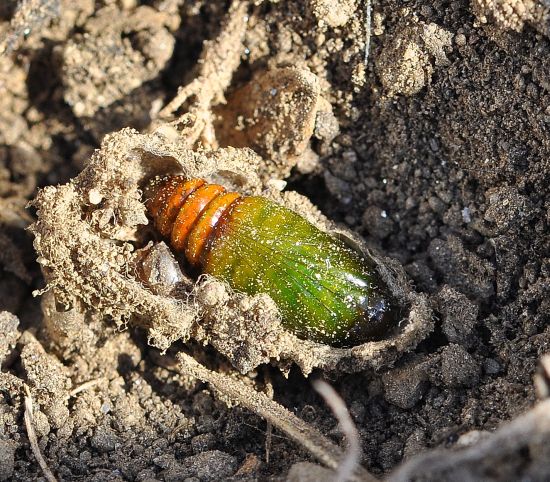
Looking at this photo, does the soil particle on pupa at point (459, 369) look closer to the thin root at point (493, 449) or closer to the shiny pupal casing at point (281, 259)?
the shiny pupal casing at point (281, 259)

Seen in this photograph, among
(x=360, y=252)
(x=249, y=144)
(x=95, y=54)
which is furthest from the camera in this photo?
(x=95, y=54)

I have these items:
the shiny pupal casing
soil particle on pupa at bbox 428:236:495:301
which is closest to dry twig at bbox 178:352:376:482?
the shiny pupal casing

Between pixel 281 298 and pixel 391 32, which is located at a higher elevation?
pixel 391 32

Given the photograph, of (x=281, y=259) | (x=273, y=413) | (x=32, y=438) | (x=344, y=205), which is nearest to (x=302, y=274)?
(x=281, y=259)

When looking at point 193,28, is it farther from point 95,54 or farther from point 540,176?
point 540,176

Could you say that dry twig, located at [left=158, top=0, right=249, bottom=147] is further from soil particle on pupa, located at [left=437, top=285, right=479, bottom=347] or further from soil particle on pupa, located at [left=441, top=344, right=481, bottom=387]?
soil particle on pupa, located at [left=441, top=344, right=481, bottom=387]

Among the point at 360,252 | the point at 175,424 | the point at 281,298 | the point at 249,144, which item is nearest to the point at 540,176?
the point at 360,252
